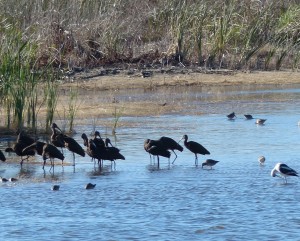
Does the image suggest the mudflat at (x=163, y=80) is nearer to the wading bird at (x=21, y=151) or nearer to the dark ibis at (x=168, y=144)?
the dark ibis at (x=168, y=144)

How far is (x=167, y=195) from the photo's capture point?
13078 millimetres

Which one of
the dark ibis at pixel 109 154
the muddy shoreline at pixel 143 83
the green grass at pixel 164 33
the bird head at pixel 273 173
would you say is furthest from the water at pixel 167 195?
the green grass at pixel 164 33

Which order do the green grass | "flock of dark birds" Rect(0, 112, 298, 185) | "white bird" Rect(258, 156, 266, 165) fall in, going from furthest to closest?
1. the green grass
2. "white bird" Rect(258, 156, 266, 165)
3. "flock of dark birds" Rect(0, 112, 298, 185)

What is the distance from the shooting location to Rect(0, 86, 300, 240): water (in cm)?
1140

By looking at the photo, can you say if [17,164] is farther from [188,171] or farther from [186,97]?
[186,97]

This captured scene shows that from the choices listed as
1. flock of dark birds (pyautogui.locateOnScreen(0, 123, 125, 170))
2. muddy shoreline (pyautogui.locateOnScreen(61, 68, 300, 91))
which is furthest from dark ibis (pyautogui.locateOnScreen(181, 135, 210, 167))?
muddy shoreline (pyautogui.locateOnScreen(61, 68, 300, 91))

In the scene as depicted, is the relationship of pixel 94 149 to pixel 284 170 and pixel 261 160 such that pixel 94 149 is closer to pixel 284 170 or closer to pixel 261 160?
pixel 261 160

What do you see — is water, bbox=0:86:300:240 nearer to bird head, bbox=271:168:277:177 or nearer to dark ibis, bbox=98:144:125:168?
bird head, bbox=271:168:277:177

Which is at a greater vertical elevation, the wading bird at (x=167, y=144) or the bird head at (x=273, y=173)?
the wading bird at (x=167, y=144)

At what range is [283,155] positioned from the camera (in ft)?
51.9

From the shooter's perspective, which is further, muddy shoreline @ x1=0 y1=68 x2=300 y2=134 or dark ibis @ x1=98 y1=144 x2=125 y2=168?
muddy shoreline @ x1=0 y1=68 x2=300 y2=134

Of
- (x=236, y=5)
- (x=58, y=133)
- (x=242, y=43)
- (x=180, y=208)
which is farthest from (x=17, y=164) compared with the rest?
(x=236, y=5)

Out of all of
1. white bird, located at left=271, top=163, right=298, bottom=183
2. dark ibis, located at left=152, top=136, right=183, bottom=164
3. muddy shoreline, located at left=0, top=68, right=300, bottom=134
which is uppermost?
muddy shoreline, located at left=0, top=68, right=300, bottom=134

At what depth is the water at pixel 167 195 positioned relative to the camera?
37.4 feet
